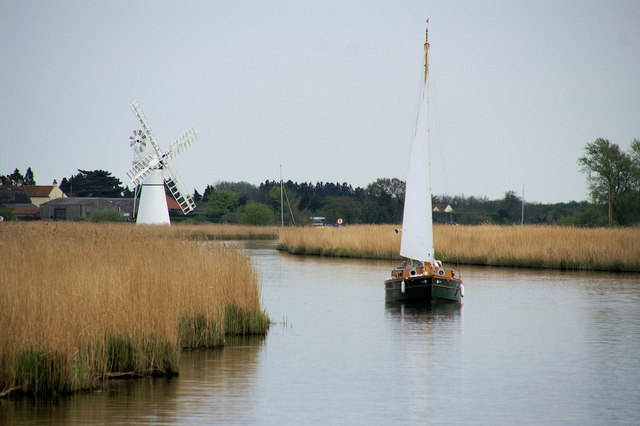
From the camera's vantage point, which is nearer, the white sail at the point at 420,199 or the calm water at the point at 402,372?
the calm water at the point at 402,372

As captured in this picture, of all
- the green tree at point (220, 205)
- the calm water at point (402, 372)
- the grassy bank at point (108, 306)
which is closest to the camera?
the grassy bank at point (108, 306)

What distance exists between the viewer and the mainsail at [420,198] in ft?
75.3

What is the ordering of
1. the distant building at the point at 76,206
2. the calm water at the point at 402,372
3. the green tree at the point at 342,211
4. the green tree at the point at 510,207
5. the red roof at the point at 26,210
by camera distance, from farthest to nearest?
1. the green tree at the point at 510,207
2. the red roof at the point at 26,210
3. the distant building at the point at 76,206
4. the green tree at the point at 342,211
5. the calm water at the point at 402,372

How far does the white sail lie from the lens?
22.9 metres

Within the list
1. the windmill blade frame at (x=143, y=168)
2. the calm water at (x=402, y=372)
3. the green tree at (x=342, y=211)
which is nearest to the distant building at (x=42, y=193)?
the green tree at (x=342, y=211)

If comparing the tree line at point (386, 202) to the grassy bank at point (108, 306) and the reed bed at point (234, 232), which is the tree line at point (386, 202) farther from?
the grassy bank at point (108, 306)

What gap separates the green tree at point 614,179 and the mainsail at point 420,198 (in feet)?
130

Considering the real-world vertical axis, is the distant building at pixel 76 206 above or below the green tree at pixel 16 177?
below

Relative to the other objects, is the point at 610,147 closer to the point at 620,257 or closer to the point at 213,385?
the point at 620,257

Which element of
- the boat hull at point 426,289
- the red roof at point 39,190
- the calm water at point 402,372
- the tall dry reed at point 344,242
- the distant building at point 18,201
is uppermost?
the red roof at point 39,190

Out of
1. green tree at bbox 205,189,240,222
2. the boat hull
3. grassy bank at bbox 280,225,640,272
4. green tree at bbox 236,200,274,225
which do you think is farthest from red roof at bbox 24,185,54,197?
the boat hull

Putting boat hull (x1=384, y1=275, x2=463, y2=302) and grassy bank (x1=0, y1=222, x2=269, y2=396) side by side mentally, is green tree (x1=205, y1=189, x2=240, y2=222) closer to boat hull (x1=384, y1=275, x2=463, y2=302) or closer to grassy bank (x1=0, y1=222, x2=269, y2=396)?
boat hull (x1=384, y1=275, x2=463, y2=302)

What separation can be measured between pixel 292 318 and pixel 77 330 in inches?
375

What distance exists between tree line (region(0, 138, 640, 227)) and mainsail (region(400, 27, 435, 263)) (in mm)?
26689
